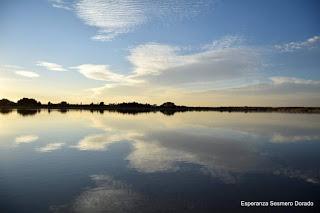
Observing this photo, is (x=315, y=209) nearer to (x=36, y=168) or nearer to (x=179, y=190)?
(x=179, y=190)

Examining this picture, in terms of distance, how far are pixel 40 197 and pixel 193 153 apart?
14.8 meters

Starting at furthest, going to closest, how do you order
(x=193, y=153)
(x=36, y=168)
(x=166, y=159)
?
(x=193, y=153)
(x=166, y=159)
(x=36, y=168)

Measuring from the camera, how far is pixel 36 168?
19.4 meters

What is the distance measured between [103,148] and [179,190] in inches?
554

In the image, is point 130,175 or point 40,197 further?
point 130,175

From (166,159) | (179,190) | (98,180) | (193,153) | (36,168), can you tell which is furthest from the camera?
(193,153)

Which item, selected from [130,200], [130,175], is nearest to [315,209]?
[130,200]

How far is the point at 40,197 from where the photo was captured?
45.0 feet

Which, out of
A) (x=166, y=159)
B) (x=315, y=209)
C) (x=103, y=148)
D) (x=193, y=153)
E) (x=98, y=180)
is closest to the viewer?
(x=315, y=209)

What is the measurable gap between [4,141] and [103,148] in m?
11.5

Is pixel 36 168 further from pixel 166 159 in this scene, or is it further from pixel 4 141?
pixel 4 141

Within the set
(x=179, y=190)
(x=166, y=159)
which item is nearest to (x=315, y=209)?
(x=179, y=190)

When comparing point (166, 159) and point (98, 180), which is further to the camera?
point (166, 159)

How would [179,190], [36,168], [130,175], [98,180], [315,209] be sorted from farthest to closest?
[36,168], [130,175], [98,180], [179,190], [315,209]
